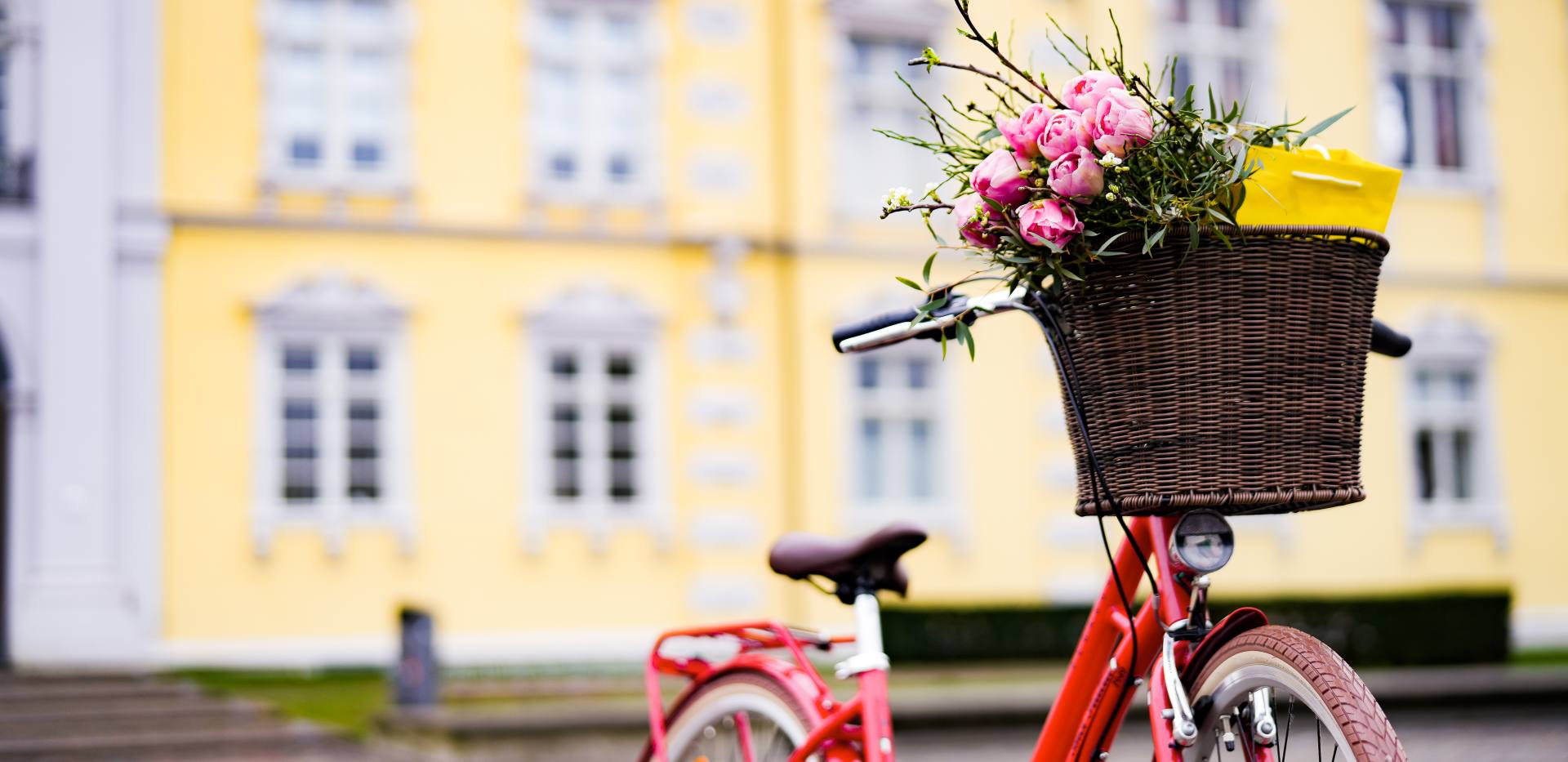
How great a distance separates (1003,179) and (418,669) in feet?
25.6

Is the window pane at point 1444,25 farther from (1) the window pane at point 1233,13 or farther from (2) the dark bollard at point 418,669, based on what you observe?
(2) the dark bollard at point 418,669

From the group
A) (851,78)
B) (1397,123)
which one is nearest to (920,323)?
(851,78)

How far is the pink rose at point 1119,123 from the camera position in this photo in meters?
2.26

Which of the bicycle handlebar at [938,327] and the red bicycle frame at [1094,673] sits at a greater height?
the bicycle handlebar at [938,327]

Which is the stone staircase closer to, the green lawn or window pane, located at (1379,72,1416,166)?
the green lawn

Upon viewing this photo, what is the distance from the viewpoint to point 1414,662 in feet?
45.9

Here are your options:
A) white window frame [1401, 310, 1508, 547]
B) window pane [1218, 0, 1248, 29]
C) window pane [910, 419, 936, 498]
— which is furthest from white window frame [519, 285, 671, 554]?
white window frame [1401, 310, 1508, 547]

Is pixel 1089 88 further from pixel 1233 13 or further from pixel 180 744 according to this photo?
pixel 1233 13

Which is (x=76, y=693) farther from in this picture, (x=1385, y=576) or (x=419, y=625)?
(x=1385, y=576)

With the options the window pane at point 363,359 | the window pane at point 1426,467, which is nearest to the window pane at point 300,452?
the window pane at point 363,359

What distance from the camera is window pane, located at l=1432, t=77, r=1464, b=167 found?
58.5 ft

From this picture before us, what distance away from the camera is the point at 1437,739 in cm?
891

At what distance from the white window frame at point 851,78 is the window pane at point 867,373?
138 centimetres

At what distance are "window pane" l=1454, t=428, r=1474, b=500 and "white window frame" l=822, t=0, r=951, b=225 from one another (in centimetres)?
651
